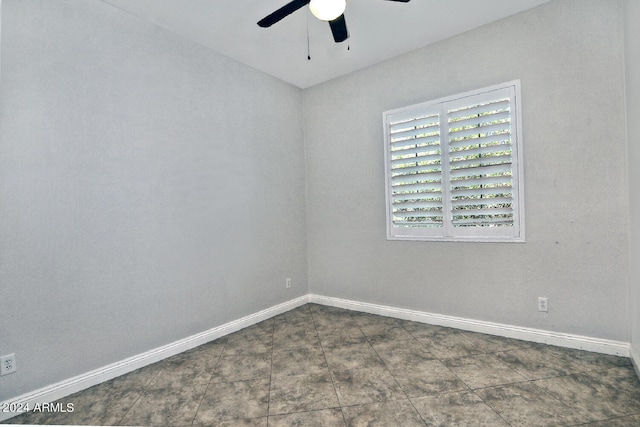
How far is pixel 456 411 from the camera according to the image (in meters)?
1.76

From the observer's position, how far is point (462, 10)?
8.39ft

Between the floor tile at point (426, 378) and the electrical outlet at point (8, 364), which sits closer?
the electrical outlet at point (8, 364)

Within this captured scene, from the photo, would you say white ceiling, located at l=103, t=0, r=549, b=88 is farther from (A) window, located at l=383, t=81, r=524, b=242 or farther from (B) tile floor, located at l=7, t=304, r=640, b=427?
(B) tile floor, located at l=7, t=304, r=640, b=427

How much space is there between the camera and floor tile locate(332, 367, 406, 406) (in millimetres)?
1910

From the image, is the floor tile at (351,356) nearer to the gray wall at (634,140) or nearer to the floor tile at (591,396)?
the floor tile at (591,396)

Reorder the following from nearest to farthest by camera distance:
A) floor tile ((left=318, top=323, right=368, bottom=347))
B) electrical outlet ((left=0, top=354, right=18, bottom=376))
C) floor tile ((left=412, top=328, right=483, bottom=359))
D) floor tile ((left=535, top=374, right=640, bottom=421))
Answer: floor tile ((left=535, top=374, right=640, bottom=421)) → electrical outlet ((left=0, top=354, right=18, bottom=376)) → floor tile ((left=412, top=328, right=483, bottom=359)) → floor tile ((left=318, top=323, right=368, bottom=347))

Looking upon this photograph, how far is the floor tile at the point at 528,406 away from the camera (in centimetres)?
164

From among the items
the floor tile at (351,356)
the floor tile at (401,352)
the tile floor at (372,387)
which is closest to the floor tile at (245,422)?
the tile floor at (372,387)

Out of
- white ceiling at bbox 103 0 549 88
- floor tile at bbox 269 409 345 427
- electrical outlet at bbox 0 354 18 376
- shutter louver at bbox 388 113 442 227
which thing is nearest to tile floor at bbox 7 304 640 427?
floor tile at bbox 269 409 345 427

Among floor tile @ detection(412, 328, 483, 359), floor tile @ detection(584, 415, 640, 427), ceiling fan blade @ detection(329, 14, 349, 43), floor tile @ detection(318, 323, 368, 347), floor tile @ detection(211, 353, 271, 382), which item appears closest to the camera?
floor tile @ detection(584, 415, 640, 427)

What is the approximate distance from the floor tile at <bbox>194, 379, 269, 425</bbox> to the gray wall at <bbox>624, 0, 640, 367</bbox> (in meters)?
2.44

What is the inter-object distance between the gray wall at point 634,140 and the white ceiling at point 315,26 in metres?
0.70

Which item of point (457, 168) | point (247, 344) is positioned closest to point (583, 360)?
point (457, 168)

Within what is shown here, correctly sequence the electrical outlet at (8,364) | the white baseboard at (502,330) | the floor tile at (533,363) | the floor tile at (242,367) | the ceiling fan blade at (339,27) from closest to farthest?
the electrical outlet at (8,364) → the ceiling fan blade at (339,27) → the floor tile at (533,363) → the floor tile at (242,367) → the white baseboard at (502,330)
